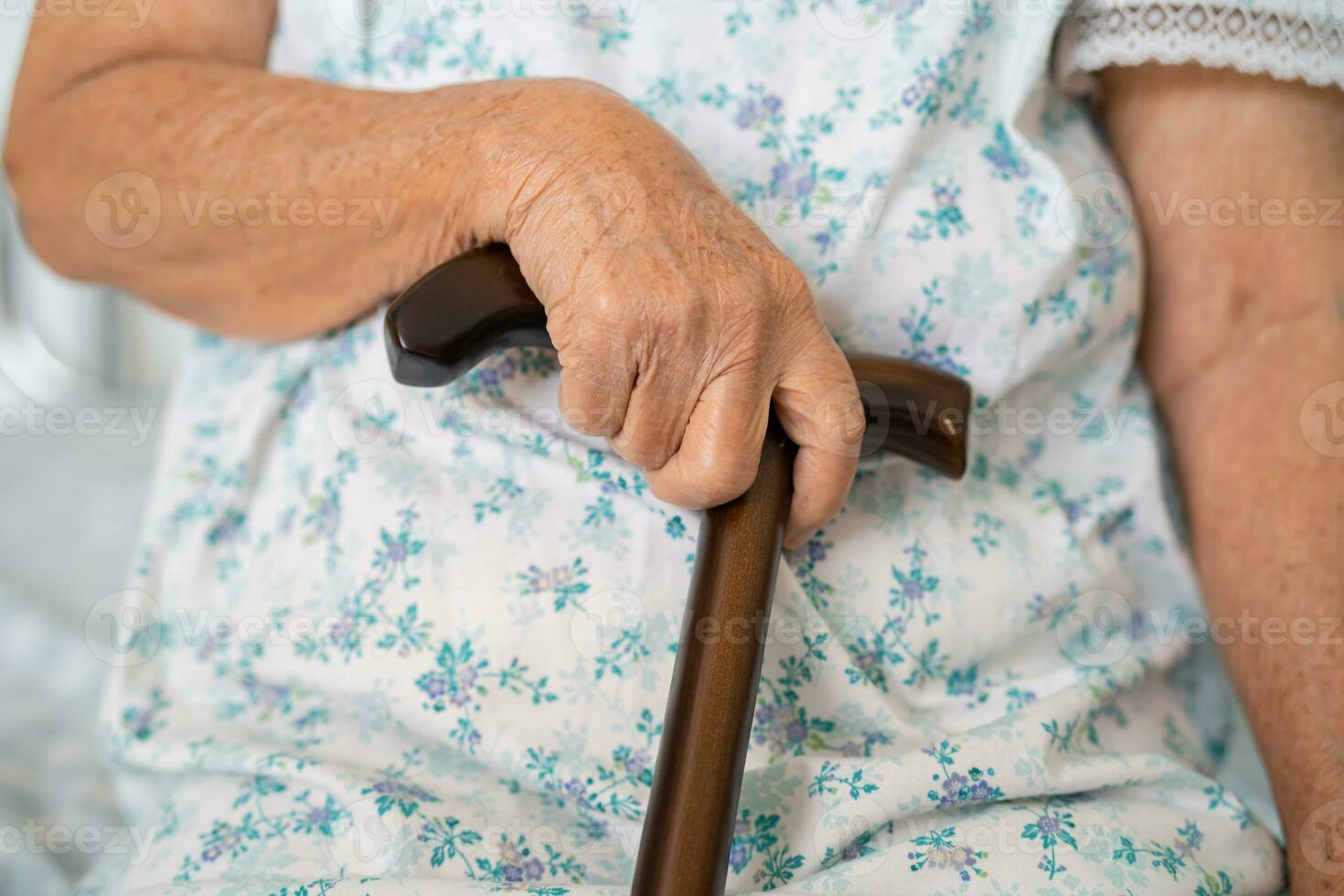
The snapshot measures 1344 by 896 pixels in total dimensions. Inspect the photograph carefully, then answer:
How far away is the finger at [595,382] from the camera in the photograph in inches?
23.8

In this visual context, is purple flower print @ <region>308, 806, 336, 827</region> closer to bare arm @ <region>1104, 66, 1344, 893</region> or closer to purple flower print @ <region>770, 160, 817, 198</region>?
purple flower print @ <region>770, 160, 817, 198</region>

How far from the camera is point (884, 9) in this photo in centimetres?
78

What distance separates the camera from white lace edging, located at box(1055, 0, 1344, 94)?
0.78 metres

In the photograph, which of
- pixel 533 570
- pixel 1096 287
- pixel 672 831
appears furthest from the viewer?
pixel 1096 287

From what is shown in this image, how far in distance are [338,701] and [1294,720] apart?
0.67 metres

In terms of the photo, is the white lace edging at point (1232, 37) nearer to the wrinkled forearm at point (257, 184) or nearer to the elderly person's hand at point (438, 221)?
the elderly person's hand at point (438, 221)

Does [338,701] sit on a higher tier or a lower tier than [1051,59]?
lower

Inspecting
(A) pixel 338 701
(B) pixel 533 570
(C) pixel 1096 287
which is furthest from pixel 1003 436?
(A) pixel 338 701

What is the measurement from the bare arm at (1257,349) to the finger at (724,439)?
0.44m

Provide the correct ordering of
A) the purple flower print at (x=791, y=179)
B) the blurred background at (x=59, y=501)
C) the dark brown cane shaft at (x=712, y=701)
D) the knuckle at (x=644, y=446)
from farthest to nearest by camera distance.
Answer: the blurred background at (x=59, y=501), the purple flower print at (x=791, y=179), the knuckle at (x=644, y=446), the dark brown cane shaft at (x=712, y=701)

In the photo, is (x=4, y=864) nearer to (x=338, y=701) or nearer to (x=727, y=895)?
(x=338, y=701)

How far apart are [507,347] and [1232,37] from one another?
0.57 m

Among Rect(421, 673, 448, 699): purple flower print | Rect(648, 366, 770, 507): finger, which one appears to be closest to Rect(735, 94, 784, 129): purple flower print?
Rect(648, 366, 770, 507): finger

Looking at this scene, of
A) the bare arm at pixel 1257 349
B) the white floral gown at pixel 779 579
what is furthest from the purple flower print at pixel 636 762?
the bare arm at pixel 1257 349
